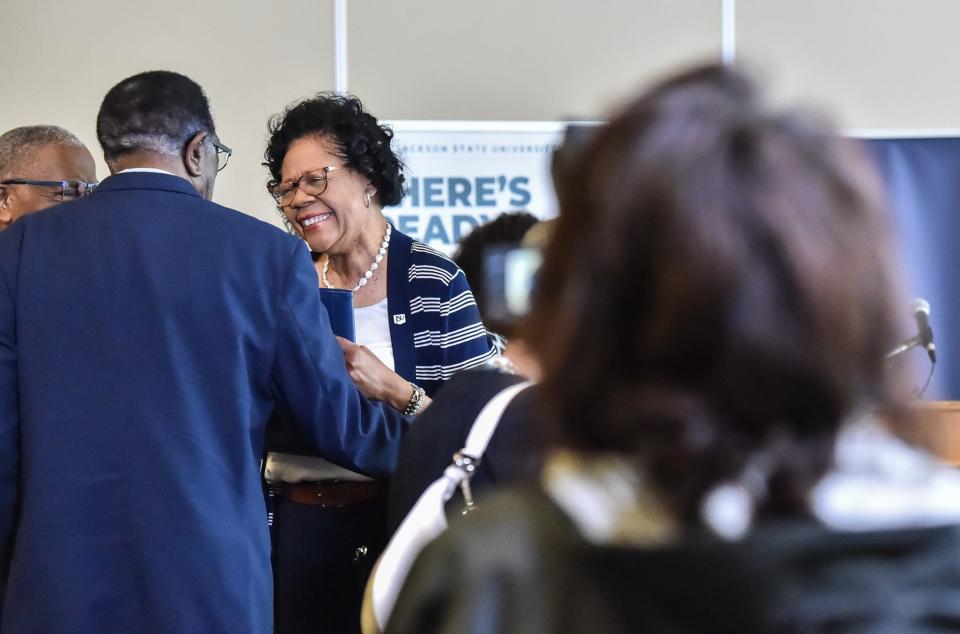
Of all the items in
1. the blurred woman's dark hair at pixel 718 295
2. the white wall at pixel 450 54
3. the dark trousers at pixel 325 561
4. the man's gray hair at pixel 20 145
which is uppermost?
the white wall at pixel 450 54

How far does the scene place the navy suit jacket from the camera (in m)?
1.98

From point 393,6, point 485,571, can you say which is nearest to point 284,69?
point 393,6

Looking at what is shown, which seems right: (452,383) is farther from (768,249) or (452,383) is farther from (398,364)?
(398,364)

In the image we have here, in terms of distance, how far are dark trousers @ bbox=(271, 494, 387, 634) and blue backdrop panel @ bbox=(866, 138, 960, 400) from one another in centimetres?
289

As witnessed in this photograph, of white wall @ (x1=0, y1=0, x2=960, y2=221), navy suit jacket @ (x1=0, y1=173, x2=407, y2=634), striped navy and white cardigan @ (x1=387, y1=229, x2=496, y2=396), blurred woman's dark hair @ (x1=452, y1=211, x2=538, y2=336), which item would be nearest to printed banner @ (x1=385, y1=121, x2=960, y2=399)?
white wall @ (x1=0, y1=0, x2=960, y2=221)

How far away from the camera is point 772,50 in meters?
4.98

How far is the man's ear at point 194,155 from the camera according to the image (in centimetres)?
216

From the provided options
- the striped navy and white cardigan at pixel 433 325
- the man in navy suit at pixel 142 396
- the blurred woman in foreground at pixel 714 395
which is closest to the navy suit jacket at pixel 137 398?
the man in navy suit at pixel 142 396

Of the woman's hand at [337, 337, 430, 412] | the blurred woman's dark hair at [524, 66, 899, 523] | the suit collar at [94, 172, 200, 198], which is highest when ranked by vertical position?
the suit collar at [94, 172, 200, 198]

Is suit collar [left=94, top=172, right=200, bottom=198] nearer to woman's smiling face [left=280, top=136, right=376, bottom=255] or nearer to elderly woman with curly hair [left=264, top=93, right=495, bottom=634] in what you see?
elderly woman with curly hair [left=264, top=93, right=495, bottom=634]

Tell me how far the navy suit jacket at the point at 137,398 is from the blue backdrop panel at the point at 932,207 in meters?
3.09

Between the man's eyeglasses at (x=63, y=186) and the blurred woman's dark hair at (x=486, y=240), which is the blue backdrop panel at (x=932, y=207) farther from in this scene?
the man's eyeglasses at (x=63, y=186)

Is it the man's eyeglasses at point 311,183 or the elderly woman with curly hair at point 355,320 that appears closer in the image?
the elderly woman with curly hair at point 355,320

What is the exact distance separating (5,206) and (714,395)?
2.29 metres
